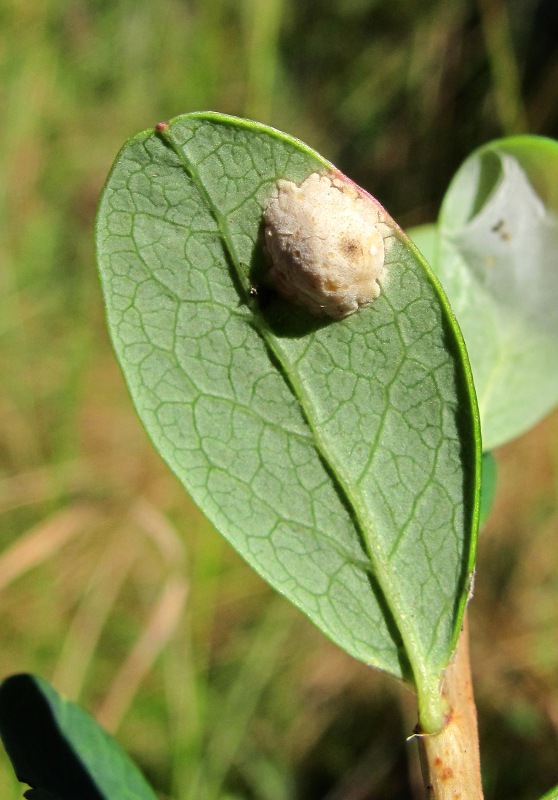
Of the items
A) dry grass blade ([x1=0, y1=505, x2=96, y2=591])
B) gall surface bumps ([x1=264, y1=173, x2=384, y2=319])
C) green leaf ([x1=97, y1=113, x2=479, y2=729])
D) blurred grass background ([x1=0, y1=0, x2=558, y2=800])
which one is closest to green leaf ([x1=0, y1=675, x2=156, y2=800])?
green leaf ([x1=97, y1=113, x2=479, y2=729])

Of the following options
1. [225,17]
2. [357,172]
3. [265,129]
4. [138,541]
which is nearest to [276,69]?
[225,17]

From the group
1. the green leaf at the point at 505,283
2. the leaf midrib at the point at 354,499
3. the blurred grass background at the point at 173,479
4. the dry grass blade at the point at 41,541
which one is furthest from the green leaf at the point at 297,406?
the dry grass blade at the point at 41,541

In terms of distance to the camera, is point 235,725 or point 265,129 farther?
point 235,725

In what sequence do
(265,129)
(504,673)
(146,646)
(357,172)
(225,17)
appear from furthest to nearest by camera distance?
(357,172) → (225,17) → (504,673) → (146,646) → (265,129)

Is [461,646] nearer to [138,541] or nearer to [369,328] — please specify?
[369,328]

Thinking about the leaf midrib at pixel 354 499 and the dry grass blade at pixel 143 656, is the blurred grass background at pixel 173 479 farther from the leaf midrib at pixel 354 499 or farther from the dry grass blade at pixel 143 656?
the leaf midrib at pixel 354 499

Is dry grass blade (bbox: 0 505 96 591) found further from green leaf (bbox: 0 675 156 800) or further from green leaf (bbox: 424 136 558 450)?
green leaf (bbox: 424 136 558 450)

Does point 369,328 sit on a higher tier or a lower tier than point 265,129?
lower
